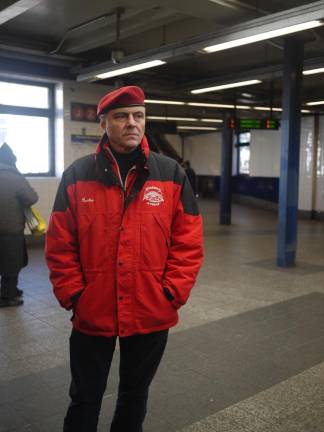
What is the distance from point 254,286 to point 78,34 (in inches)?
191

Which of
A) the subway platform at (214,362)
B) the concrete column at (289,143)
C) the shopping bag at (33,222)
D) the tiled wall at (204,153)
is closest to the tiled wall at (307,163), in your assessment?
the tiled wall at (204,153)

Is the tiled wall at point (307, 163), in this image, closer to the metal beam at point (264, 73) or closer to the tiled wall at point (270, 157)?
the tiled wall at point (270, 157)

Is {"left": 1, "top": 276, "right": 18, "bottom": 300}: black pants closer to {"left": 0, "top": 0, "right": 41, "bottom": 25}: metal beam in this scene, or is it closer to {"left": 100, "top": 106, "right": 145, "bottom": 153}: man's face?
{"left": 0, "top": 0, "right": 41, "bottom": 25}: metal beam

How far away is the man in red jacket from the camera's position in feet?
6.20

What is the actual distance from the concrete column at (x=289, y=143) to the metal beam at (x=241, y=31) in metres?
1.62

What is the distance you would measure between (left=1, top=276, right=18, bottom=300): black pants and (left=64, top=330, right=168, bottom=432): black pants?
3.26m

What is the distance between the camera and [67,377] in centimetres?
325

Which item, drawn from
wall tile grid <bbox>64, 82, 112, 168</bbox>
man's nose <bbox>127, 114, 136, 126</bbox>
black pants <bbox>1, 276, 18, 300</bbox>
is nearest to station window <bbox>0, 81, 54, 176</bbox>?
wall tile grid <bbox>64, 82, 112, 168</bbox>

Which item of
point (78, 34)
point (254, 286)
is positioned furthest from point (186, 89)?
point (254, 286)

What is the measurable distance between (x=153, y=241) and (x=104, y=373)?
0.58m

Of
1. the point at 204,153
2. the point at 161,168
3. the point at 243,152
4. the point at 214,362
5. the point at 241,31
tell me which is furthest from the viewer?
the point at 204,153

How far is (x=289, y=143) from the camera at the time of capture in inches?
276

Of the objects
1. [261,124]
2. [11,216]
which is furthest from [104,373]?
[261,124]

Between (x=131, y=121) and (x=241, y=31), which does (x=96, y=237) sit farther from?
(x=241, y=31)
